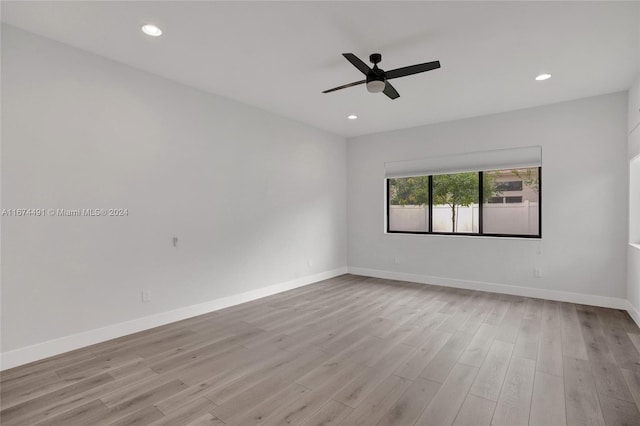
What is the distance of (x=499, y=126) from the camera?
495cm

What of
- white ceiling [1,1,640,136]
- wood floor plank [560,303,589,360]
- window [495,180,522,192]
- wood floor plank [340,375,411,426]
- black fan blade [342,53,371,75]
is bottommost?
wood floor plank [560,303,589,360]

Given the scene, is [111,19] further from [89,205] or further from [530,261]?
[530,261]

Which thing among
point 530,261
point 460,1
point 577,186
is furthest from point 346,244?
point 460,1

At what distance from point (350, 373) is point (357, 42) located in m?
2.89

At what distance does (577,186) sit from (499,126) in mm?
1376

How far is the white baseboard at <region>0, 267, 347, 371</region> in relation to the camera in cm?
268

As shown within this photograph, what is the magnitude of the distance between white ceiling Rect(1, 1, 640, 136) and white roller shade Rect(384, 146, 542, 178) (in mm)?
869

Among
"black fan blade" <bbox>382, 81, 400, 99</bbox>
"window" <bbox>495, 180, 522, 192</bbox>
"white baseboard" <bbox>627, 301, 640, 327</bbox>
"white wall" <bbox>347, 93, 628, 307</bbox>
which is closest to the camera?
"black fan blade" <bbox>382, 81, 400, 99</bbox>

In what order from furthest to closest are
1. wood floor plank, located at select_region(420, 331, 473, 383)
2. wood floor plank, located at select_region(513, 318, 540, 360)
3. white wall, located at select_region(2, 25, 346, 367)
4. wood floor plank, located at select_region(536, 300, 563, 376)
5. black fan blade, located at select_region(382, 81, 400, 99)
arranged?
1. black fan blade, located at select_region(382, 81, 400, 99)
2. wood floor plank, located at select_region(513, 318, 540, 360)
3. white wall, located at select_region(2, 25, 346, 367)
4. wood floor plank, located at select_region(536, 300, 563, 376)
5. wood floor plank, located at select_region(420, 331, 473, 383)

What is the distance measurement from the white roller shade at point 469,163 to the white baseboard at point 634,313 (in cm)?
211

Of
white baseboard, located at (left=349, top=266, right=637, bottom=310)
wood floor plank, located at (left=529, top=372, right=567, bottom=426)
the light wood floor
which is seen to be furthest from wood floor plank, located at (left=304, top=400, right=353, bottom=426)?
white baseboard, located at (left=349, top=266, right=637, bottom=310)

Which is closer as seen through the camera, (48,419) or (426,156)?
(48,419)

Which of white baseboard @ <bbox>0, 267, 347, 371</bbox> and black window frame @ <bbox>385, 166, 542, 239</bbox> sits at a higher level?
black window frame @ <bbox>385, 166, 542, 239</bbox>

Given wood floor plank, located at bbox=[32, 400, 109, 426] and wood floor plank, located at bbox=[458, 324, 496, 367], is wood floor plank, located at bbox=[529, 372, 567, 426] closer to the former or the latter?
wood floor plank, located at bbox=[458, 324, 496, 367]
